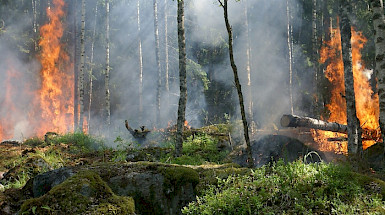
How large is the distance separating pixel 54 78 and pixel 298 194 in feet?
79.0

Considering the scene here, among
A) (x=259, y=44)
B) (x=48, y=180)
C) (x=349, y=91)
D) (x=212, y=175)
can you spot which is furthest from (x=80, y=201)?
(x=259, y=44)

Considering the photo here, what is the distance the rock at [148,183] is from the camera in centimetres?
404

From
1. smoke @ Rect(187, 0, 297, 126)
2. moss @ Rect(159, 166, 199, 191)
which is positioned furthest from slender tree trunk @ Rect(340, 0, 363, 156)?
smoke @ Rect(187, 0, 297, 126)

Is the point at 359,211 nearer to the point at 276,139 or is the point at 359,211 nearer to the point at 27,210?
the point at 27,210

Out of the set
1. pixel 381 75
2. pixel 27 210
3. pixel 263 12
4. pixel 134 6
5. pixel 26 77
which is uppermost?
pixel 134 6

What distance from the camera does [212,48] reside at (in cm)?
2712

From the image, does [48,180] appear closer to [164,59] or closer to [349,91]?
[349,91]

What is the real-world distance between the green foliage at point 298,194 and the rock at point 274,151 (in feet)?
18.4

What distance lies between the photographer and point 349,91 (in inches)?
361

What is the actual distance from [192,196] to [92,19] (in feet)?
97.4

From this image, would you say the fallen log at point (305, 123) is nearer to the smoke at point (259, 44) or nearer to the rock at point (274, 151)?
the rock at point (274, 151)

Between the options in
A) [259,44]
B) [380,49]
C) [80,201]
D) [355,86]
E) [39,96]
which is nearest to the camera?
[80,201]

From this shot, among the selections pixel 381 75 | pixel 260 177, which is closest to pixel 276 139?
pixel 381 75

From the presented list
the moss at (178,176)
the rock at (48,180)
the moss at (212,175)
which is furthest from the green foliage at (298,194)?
the rock at (48,180)
